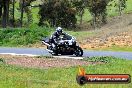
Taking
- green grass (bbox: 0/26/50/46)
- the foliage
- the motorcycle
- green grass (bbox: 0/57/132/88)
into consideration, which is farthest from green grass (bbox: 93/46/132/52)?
the foliage

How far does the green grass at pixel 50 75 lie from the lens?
51.0 feet

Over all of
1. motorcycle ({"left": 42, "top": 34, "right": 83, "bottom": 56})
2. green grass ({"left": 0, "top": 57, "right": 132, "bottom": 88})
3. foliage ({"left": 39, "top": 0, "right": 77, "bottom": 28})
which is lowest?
foliage ({"left": 39, "top": 0, "right": 77, "bottom": 28})

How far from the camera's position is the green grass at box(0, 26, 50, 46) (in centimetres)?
3988

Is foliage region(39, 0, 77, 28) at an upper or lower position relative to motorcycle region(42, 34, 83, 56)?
lower

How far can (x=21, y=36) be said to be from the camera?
4128cm

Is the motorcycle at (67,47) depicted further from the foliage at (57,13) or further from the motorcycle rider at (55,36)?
the foliage at (57,13)

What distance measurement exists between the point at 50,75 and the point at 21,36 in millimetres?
23040

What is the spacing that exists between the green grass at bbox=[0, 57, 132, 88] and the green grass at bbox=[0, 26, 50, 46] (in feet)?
55.7

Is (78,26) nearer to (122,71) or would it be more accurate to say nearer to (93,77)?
(122,71)

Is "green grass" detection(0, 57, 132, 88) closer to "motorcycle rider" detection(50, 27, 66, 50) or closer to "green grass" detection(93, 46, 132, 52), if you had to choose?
"motorcycle rider" detection(50, 27, 66, 50)

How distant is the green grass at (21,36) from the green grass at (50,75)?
17.0 m

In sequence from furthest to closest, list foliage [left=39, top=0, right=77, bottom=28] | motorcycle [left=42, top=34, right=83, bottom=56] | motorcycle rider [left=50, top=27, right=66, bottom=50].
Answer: foliage [left=39, top=0, right=77, bottom=28] < motorcycle [left=42, top=34, right=83, bottom=56] < motorcycle rider [left=50, top=27, right=66, bottom=50]

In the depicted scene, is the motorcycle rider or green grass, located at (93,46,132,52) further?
green grass, located at (93,46,132,52)

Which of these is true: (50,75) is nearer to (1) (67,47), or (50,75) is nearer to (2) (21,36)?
(1) (67,47)
